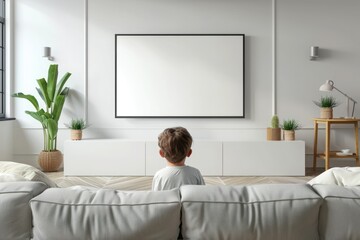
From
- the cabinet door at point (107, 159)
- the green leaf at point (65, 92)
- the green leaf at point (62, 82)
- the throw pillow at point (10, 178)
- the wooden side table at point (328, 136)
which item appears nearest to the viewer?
the throw pillow at point (10, 178)

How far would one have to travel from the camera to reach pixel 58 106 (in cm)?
541

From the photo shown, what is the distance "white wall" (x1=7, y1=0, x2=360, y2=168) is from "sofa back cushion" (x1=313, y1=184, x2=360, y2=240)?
179 inches

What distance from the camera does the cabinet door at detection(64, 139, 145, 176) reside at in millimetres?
5223

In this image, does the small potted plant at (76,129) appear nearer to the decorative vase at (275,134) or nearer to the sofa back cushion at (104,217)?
the decorative vase at (275,134)

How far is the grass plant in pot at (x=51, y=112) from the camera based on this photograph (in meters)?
5.34

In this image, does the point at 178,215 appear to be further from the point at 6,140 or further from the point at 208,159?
the point at 6,140

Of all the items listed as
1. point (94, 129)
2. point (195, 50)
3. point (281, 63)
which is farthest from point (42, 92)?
point (281, 63)

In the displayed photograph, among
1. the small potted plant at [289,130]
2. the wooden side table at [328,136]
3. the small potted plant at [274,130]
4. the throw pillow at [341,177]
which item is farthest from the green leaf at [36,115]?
the throw pillow at [341,177]

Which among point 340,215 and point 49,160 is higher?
point 340,215

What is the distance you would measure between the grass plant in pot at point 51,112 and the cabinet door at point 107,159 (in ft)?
1.05

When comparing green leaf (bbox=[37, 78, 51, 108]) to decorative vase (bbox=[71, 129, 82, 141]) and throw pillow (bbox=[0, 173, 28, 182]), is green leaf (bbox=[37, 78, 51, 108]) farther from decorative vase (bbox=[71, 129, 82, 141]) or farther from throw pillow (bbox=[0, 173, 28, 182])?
throw pillow (bbox=[0, 173, 28, 182])

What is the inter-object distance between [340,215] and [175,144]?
1.02 m

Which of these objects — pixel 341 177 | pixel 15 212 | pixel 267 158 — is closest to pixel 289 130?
pixel 267 158

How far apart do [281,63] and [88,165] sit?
305 cm
